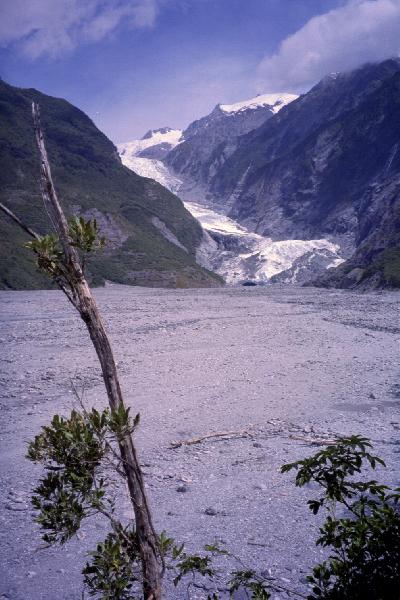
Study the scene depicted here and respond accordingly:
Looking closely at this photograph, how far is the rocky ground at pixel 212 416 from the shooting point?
6332mm

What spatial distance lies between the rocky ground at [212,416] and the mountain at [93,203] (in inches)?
1273

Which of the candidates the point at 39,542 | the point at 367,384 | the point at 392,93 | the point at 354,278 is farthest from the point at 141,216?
the point at 392,93

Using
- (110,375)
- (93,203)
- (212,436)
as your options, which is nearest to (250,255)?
(93,203)

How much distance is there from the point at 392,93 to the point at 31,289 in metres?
163

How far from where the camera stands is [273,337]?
73.2ft

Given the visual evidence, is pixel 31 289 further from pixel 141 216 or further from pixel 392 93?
pixel 392 93

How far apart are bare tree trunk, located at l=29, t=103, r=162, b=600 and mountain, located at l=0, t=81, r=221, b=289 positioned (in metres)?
45.0

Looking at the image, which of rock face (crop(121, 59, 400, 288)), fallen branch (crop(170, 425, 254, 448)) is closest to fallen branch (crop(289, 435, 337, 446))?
fallen branch (crop(170, 425, 254, 448))

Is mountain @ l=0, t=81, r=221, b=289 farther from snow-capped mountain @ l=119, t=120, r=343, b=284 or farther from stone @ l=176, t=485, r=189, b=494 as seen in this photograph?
stone @ l=176, t=485, r=189, b=494

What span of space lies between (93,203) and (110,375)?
86429 millimetres

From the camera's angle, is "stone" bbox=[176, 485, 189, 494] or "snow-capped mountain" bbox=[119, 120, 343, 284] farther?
"snow-capped mountain" bbox=[119, 120, 343, 284]

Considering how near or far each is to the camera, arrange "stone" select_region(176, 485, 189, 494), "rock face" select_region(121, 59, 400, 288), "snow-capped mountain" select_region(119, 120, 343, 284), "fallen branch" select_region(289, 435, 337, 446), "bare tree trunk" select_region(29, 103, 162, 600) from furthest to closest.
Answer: "rock face" select_region(121, 59, 400, 288)
"snow-capped mountain" select_region(119, 120, 343, 284)
"fallen branch" select_region(289, 435, 337, 446)
"stone" select_region(176, 485, 189, 494)
"bare tree trunk" select_region(29, 103, 162, 600)

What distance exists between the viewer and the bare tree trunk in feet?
9.86

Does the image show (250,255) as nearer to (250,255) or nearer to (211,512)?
(250,255)
